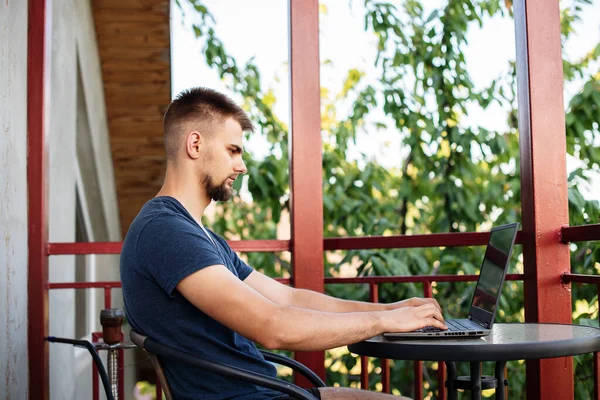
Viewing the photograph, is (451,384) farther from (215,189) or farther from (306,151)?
(306,151)

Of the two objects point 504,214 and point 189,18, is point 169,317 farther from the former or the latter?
point 189,18

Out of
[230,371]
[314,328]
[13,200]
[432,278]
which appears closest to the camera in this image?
[230,371]

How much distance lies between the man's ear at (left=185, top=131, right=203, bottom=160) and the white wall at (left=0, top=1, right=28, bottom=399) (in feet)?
3.07

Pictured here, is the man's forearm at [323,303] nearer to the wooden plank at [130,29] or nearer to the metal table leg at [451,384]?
the metal table leg at [451,384]

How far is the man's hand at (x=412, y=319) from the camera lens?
164cm

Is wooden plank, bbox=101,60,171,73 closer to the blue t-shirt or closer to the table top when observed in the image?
the blue t-shirt

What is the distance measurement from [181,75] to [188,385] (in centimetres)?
706

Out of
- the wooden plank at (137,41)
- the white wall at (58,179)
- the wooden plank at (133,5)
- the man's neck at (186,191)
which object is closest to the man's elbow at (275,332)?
the man's neck at (186,191)

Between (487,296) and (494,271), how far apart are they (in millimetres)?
65

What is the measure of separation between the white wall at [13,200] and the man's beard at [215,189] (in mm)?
963

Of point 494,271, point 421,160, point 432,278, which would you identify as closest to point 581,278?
point 432,278

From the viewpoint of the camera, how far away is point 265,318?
153 cm

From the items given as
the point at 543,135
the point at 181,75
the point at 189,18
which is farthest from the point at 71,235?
the point at 181,75

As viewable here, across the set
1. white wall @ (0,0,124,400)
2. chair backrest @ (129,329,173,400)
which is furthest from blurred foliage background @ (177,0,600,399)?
chair backrest @ (129,329,173,400)
